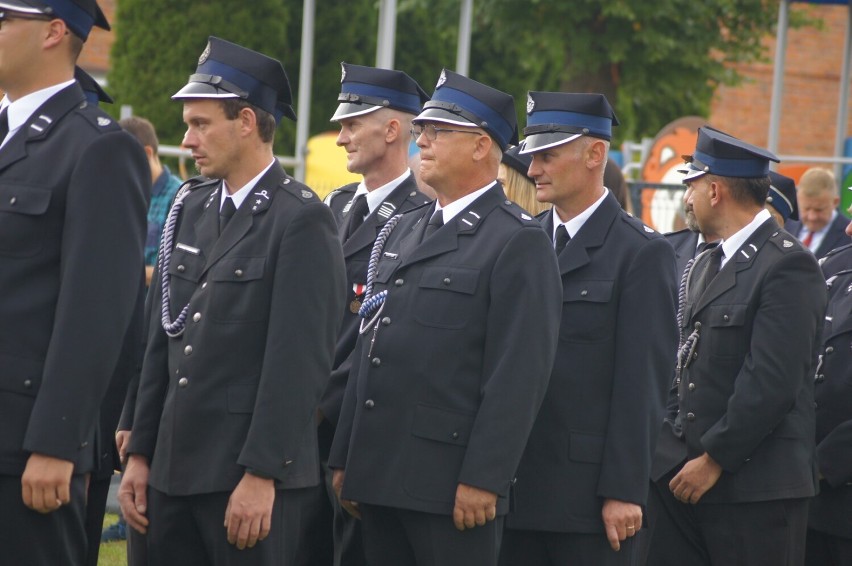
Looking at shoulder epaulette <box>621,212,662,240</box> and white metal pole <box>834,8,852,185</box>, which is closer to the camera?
shoulder epaulette <box>621,212,662,240</box>

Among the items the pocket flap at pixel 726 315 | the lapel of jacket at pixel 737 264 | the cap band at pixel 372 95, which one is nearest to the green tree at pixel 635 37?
the cap band at pixel 372 95

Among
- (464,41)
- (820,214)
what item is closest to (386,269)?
(820,214)

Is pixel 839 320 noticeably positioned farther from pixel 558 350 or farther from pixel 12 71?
pixel 12 71

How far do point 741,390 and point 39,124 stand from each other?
269 centimetres

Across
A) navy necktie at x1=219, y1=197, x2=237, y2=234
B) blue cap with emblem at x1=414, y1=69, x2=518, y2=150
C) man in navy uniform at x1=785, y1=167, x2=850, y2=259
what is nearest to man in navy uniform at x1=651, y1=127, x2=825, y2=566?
blue cap with emblem at x1=414, y1=69, x2=518, y2=150

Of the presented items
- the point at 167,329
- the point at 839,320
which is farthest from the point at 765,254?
the point at 167,329

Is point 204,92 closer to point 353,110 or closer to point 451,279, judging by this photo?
point 451,279

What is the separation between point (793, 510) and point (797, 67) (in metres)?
22.5

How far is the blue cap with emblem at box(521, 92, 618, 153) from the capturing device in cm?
483

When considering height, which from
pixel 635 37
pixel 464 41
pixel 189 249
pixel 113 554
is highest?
pixel 635 37

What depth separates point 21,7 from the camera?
368 centimetres

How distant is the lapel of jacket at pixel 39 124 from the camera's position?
3680 millimetres

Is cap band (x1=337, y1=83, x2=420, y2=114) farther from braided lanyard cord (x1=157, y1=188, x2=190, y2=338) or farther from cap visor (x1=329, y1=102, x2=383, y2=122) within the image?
braided lanyard cord (x1=157, y1=188, x2=190, y2=338)

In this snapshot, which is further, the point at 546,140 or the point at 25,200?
the point at 546,140
